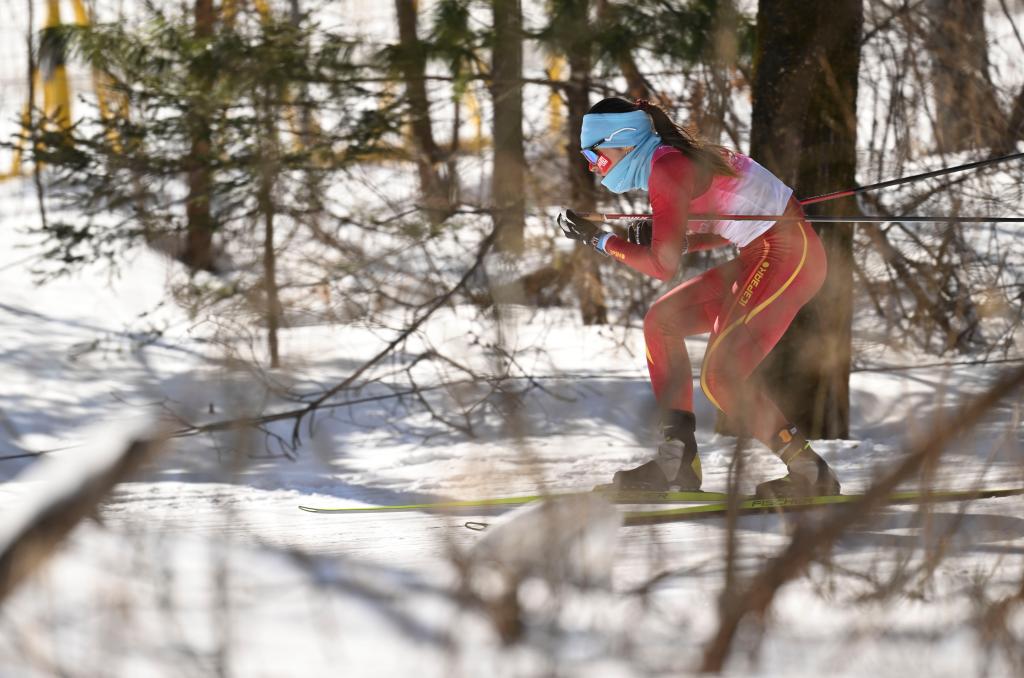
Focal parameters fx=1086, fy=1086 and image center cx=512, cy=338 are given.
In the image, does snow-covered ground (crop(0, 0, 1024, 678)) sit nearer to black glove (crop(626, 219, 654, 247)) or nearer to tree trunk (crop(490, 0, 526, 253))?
black glove (crop(626, 219, 654, 247))

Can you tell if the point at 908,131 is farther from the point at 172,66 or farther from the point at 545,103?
the point at 172,66

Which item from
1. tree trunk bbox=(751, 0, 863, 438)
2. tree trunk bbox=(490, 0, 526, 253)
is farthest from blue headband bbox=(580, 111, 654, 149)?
tree trunk bbox=(490, 0, 526, 253)

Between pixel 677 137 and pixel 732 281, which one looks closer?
pixel 677 137

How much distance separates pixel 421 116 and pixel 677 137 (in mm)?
3595

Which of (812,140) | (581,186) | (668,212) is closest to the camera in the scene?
(668,212)

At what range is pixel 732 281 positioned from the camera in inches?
148

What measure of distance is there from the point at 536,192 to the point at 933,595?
5.11m

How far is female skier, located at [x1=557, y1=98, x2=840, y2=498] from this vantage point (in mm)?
3393

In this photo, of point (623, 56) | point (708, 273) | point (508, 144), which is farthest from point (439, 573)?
point (508, 144)

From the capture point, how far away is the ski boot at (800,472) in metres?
3.67

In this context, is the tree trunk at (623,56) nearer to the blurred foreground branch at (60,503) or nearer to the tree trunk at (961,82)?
the tree trunk at (961,82)

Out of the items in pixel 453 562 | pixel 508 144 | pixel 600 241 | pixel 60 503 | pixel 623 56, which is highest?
pixel 623 56

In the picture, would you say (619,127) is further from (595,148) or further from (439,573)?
(439,573)

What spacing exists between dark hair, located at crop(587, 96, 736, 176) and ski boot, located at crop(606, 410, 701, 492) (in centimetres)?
87
